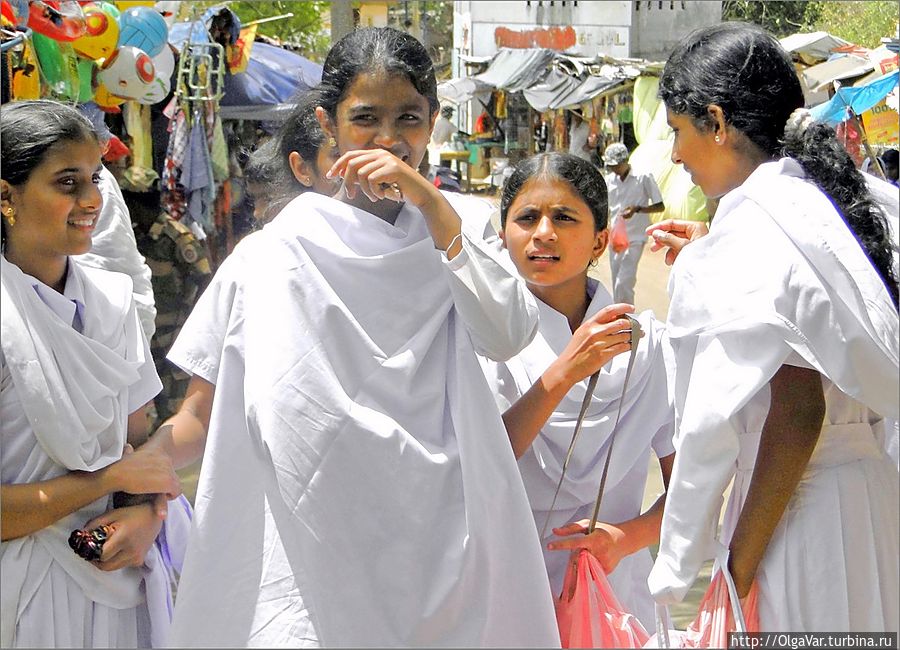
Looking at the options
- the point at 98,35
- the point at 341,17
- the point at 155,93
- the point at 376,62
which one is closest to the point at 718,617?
the point at 376,62

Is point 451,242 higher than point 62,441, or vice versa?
point 451,242

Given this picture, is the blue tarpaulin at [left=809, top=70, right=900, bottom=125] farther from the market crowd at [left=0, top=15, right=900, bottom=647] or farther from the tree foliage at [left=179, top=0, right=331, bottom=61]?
the tree foliage at [left=179, top=0, right=331, bottom=61]

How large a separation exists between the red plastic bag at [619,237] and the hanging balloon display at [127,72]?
12.7 ft

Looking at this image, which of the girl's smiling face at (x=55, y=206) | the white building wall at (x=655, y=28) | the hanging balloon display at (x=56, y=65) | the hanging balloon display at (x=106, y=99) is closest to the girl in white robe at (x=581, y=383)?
the girl's smiling face at (x=55, y=206)

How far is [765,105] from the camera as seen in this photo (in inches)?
73.7

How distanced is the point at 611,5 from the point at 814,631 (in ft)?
47.4

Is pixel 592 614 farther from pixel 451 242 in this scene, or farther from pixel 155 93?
pixel 155 93

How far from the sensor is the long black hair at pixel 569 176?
2.38 metres

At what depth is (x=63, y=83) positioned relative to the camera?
5.44m

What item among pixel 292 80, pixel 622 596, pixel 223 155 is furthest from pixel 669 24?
pixel 622 596

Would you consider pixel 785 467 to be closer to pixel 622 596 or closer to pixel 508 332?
pixel 508 332

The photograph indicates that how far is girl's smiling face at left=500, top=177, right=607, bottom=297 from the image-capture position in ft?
7.61

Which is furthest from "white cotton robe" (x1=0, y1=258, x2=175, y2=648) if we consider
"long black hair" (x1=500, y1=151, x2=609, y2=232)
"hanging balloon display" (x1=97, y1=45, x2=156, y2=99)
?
"hanging balloon display" (x1=97, y1=45, x2=156, y2=99)

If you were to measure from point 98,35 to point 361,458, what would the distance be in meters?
4.83
